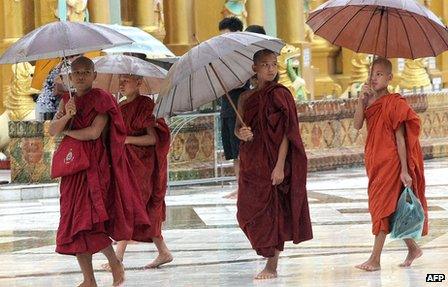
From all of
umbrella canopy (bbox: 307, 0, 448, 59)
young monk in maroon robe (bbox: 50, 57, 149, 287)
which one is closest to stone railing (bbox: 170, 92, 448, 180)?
umbrella canopy (bbox: 307, 0, 448, 59)

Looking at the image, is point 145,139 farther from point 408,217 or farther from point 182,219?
point 182,219

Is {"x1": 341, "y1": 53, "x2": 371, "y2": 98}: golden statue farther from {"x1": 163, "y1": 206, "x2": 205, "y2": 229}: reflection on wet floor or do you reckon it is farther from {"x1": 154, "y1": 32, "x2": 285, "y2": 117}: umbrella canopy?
{"x1": 154, "y1": 32, "x2": 285, "y2": 117}: umbrella canopy

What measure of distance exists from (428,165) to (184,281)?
12.4 meters

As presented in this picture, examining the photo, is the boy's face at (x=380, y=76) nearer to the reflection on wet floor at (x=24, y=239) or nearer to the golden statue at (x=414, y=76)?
the reflection on wet floor at (x=24, y=239)

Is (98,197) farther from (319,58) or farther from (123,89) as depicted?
(319,58)

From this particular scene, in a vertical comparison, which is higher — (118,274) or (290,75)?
(290,75)

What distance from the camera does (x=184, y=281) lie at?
11117mm

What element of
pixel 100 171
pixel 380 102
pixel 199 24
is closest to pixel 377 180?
pixel 380 102

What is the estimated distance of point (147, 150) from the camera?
11977 millimetres

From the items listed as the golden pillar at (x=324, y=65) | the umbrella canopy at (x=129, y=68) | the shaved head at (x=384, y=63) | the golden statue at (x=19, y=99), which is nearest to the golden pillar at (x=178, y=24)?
the golden statue at (x=19, y=99)

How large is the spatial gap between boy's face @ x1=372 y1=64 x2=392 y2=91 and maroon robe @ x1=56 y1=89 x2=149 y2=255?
6.37 ft

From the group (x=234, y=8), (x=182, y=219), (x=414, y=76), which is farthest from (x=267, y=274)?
(x=414, y=76)

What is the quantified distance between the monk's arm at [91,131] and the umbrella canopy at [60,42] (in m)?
0.47

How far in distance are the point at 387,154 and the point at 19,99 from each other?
1087 centimetres
